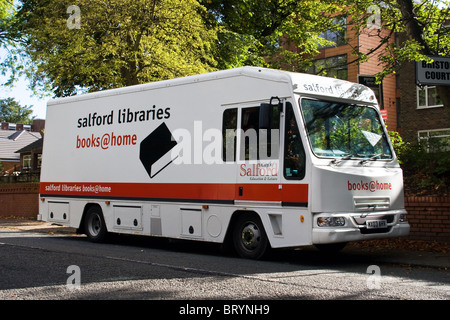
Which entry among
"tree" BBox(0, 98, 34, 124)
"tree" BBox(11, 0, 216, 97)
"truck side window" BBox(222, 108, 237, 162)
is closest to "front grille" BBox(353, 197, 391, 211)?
"truck side window" BBox(222, 108, 237, 162)

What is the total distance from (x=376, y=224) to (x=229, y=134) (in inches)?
122

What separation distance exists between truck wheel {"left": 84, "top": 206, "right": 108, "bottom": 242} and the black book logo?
216cm

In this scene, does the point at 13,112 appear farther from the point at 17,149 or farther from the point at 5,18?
the point at 5,18

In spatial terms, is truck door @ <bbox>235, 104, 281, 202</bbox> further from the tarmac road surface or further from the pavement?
the pavement

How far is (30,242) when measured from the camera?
44.8ft

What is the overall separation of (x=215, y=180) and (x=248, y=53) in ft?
38.1

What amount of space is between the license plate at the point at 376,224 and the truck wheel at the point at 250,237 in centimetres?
175

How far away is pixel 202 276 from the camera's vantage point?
829 centimetres

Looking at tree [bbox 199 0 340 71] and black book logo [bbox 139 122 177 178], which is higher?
tree [bbox 199 0 340 71]

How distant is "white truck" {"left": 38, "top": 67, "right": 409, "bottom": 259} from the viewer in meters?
9.62
